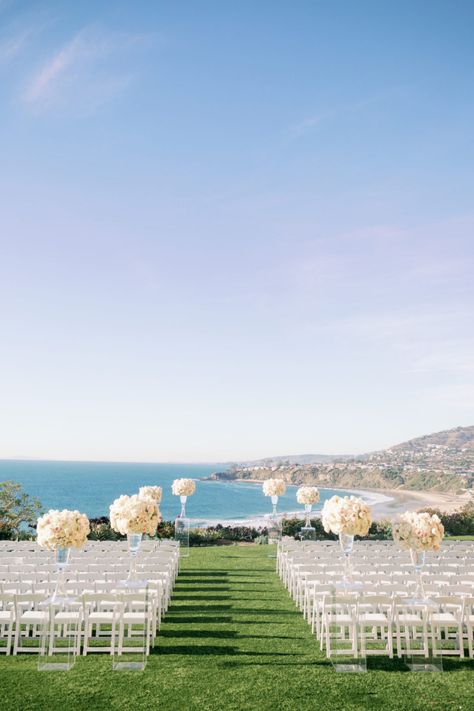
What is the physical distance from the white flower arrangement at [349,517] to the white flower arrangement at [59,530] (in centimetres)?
336

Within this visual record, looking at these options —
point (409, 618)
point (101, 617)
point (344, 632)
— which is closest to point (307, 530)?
point (409, 618)

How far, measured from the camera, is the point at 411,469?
71.1 meters

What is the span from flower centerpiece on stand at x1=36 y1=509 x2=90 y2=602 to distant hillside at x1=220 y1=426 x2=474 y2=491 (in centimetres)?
5524

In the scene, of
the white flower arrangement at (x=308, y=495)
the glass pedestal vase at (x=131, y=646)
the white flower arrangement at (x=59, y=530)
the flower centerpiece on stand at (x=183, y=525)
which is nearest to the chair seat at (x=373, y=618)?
the glass pedestal vase at (x=131, y=646)

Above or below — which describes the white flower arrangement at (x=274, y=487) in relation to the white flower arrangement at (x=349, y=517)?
below

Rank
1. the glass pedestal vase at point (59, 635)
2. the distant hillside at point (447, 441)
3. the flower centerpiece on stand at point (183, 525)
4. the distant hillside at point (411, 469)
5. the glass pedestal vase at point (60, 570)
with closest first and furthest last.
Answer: the glass pedestal vase at point (59, 635) < the glass pedestal vase at point (60, 570) < the flower centerpiece on stand at point (183, 525) < the distant hillside at point (411, 469) < the distant hillside at point (447, 441)

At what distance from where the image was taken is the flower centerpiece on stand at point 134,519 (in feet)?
26.7

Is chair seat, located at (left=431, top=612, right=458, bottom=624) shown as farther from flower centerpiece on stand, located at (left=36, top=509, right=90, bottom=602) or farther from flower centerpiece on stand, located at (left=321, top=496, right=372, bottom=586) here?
flower centerpiece on stand, located at (left=36, top=509, right=90, bottom=602)

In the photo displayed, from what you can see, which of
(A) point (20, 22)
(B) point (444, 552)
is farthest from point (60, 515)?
(A) point (20, 22)

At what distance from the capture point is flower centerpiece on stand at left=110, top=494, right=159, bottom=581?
814 cm

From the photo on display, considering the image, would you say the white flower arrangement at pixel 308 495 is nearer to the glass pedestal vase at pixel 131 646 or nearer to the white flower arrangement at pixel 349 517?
the white flower arrangement at pixel 349 517

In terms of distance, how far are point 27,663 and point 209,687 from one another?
8.18 ft

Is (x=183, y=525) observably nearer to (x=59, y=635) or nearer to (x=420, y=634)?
(x=59, y=635)

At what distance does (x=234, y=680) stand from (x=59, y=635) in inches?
89.1
